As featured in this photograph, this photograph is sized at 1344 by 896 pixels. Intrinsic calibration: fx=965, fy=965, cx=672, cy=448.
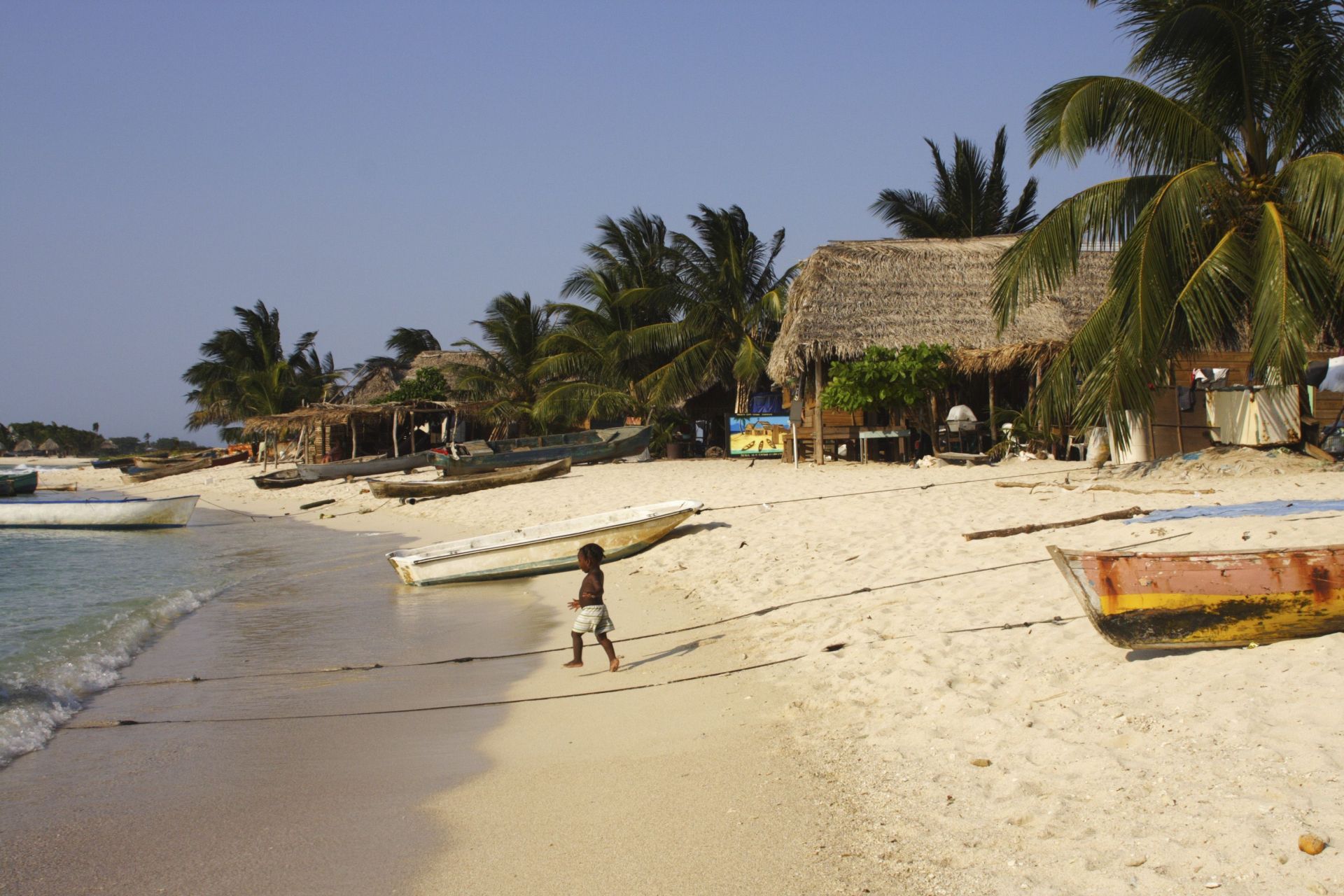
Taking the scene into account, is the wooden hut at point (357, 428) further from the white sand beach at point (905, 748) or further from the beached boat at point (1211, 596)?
the beached boat at point (1211, 596)

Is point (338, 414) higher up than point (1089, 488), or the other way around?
point (338, 414)

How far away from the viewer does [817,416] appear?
1791 cm

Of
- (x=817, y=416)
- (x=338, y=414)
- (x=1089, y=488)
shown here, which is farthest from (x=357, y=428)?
(x=1089, y=488)

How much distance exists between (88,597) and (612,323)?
54.3 ft

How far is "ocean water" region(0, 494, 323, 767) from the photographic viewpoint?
6000 millimetres

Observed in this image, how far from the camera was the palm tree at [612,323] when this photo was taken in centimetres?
2445

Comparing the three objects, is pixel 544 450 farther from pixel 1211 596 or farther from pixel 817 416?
pixel 1211 596

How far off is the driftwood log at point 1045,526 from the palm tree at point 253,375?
112 feet

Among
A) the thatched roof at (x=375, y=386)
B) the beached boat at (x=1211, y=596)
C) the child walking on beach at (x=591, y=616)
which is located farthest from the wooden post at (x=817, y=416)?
the thatched roof at (x=375, y=386)

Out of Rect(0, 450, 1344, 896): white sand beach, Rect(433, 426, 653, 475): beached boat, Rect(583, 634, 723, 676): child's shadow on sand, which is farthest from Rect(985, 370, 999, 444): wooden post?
Rect(583, 634, 723, 676): child's shadow on sand

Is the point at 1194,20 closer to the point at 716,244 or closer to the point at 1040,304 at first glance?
the point at 1040,304

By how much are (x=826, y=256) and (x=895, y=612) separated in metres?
13.4

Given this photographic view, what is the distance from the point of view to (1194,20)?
31.3 ft

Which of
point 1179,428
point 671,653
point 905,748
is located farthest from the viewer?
point 1179,428
